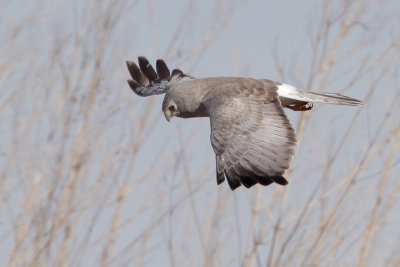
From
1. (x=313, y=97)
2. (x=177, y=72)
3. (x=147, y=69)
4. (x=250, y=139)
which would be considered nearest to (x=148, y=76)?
(x=147, y=69)

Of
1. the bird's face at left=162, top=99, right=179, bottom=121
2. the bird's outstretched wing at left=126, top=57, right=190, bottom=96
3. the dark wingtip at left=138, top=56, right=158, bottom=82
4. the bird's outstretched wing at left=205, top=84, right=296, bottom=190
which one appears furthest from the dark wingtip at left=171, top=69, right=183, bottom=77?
the bird's outstretched wing at left=205, top=84, right=296, bottom=190

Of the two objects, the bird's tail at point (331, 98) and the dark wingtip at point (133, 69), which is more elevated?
the dark wingtip at point (133, 69)

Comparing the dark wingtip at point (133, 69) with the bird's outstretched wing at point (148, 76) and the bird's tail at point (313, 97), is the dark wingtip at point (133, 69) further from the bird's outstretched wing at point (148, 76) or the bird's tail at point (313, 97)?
the bird's tail at point (313, 97)

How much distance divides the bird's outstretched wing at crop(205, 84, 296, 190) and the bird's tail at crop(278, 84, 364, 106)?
0.18 meters

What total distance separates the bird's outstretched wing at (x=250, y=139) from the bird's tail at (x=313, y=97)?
0.18m

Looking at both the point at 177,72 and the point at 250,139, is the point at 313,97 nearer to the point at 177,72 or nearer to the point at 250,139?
the point at 250,139

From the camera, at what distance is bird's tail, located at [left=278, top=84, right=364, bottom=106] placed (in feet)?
26.1

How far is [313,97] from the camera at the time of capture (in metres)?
8.02

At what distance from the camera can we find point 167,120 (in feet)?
26.7

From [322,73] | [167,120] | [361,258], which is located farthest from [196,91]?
[361,258]

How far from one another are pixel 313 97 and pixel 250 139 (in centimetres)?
87

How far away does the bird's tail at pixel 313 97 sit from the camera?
314 inches

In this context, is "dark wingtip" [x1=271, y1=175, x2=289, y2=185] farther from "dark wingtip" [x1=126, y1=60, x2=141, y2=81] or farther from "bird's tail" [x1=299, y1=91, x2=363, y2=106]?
"dark wingtip" [x1=126, y1=60, x2=141, y2=81]

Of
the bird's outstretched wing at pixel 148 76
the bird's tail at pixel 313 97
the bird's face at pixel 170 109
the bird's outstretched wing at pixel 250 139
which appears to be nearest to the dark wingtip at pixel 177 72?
the bird's outstretched wing at pixel 148 76
